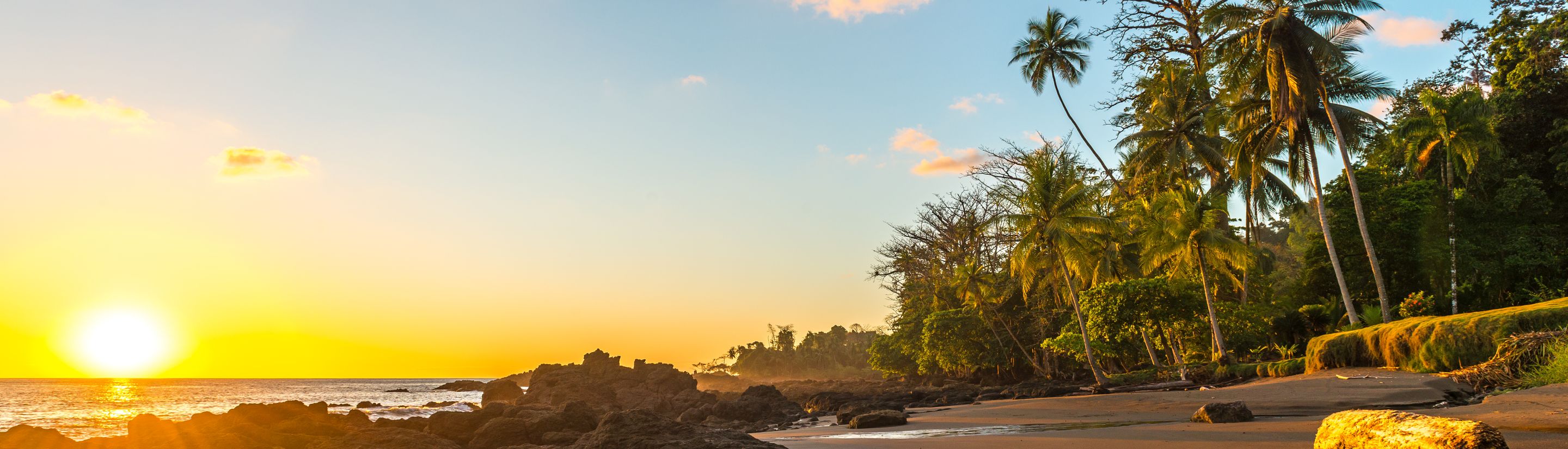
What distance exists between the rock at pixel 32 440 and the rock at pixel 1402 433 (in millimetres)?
14417

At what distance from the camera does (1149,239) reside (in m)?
28.8

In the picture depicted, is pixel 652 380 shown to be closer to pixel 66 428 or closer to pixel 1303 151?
pixel 66 428

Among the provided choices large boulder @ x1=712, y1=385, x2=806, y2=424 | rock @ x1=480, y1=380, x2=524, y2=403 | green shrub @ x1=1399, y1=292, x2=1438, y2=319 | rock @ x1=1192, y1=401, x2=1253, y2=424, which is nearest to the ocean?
rock @ x1=480, y1=380, x2=524, y2=403

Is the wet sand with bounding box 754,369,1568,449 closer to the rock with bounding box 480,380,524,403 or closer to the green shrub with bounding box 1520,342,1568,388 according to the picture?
the green shrub with bounding box 1520,342,1568,388

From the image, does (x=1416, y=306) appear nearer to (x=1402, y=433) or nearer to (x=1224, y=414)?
(x=1224, y=414)

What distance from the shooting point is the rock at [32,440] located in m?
10.7

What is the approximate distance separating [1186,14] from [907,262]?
19506 mm

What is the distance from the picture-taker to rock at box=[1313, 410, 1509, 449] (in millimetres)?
4562

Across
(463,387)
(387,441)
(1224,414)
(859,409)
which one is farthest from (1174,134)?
(463,387)

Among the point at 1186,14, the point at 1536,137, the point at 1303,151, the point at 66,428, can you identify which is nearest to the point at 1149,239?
the point at 1303,151

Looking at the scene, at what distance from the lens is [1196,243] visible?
25938 mm

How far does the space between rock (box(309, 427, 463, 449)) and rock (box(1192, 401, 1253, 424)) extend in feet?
32.0

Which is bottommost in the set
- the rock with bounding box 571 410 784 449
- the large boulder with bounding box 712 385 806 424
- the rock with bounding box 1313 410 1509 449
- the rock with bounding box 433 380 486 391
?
the rock with bounding box 433 380 486 391

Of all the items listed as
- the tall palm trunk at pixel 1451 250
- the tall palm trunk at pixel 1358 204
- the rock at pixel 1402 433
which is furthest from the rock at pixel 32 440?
the tall palm trunk at pixel 1451 250
